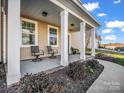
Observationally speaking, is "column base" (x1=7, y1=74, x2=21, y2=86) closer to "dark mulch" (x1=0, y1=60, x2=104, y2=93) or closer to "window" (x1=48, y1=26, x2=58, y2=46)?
"dark mulch" (x1=0, y1=60, x2=104, y2=93)

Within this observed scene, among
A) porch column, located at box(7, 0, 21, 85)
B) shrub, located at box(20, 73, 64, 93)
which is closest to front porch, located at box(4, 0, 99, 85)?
porch column, located at box(7, 0, 21, 85)

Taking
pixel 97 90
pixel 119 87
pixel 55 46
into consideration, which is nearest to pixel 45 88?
pixel 97 90

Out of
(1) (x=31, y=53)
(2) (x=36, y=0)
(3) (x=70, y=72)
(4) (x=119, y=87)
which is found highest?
(2) (x=36, y=0)

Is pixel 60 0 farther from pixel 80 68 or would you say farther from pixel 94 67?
pixel 94 67

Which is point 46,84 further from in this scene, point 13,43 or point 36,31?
point 36,31

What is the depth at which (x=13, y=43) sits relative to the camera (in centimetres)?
434

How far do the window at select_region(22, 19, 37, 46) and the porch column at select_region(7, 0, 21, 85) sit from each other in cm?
504

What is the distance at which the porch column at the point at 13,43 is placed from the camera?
168 inches

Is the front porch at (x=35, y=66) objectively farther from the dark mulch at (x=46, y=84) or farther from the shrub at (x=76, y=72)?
the dark mulch at (x=46, y=84)

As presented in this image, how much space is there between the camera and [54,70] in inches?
256

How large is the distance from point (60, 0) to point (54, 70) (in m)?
3.46

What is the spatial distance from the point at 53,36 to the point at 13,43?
8.42 meters

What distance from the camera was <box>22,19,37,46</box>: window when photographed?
9390 millimetres

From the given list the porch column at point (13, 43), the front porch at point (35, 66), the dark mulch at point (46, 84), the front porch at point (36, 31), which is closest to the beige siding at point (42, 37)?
the front porch at point (36, 31)
